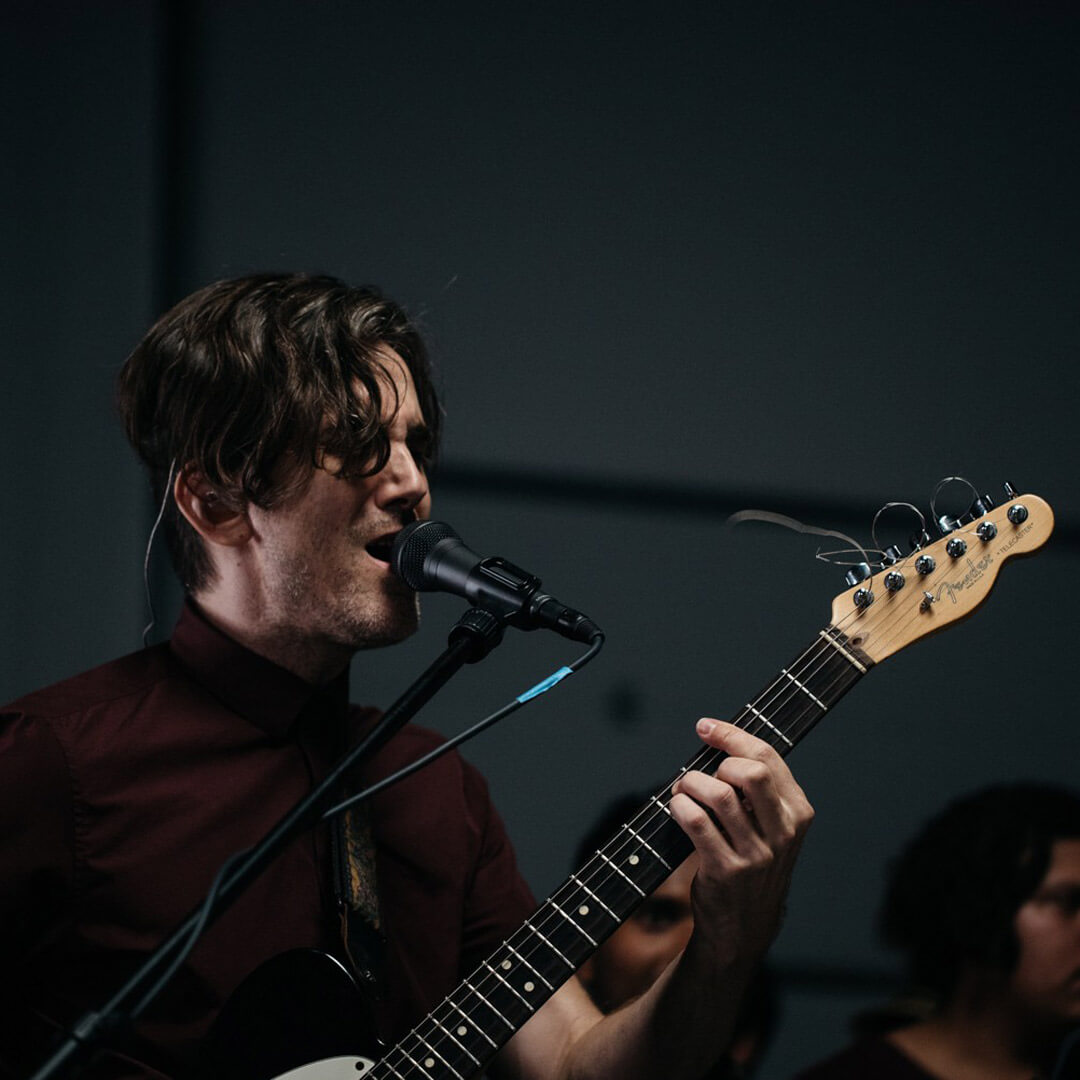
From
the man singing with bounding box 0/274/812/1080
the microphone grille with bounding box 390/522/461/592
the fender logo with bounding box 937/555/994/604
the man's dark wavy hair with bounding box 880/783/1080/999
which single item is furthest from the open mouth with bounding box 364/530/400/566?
the man's dark wavy hair with bounding box 880/783/1080/999

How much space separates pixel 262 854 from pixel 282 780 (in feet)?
1.66

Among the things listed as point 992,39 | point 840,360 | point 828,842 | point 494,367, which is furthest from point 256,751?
point 992,39

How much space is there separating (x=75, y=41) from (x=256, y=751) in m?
1.34

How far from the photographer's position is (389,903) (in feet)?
4.99

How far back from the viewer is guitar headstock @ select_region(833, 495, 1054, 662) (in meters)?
1.28

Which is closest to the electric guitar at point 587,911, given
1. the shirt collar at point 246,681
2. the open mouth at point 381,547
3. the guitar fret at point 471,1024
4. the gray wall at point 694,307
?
the guitar fret at point 471,1024

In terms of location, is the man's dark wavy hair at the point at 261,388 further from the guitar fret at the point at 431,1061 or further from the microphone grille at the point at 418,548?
the guitar fret at the point at 431,1061

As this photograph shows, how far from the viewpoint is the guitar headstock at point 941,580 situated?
1277mm

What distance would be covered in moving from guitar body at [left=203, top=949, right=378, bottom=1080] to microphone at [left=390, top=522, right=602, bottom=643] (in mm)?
448

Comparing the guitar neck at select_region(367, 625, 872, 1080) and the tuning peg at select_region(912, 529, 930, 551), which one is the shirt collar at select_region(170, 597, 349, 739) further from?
the tuning peg at select_region(912, 529, 930, 551)

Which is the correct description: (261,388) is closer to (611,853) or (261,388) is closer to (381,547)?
(381,547)

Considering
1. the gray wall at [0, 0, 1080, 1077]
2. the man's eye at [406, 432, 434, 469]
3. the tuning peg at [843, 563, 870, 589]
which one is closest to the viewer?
the tuning peg at [843, 563, 870, 589]

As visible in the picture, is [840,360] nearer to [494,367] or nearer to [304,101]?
[494,367]

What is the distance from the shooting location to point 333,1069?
127 cm
